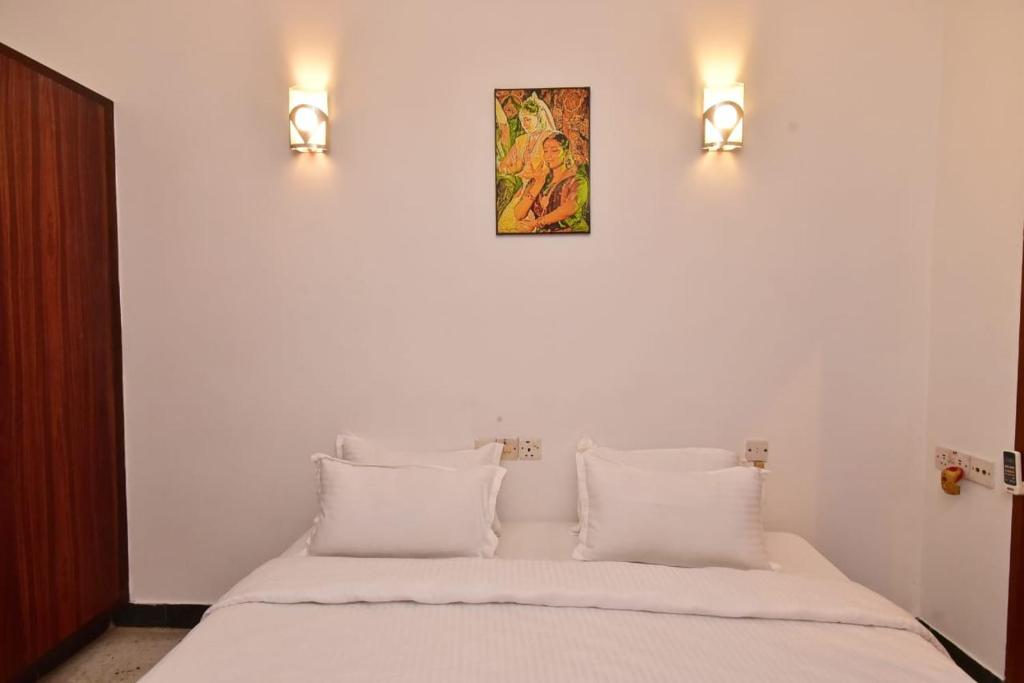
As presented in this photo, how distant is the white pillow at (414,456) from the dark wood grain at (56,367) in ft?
3.21

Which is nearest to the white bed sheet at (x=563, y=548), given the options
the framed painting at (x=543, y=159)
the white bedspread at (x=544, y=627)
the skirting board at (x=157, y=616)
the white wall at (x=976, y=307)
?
the white bedspread at (x=544, y=627)

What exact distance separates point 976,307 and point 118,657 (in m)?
3.46

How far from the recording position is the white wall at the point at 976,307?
6.56 feet

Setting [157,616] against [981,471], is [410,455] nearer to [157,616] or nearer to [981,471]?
[157,616]

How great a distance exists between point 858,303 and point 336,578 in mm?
2161

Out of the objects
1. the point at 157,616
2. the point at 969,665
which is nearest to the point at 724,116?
the point at 969,665

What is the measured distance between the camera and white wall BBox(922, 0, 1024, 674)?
200 centimetres

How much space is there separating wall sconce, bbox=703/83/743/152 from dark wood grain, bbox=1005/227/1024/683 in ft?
3.46

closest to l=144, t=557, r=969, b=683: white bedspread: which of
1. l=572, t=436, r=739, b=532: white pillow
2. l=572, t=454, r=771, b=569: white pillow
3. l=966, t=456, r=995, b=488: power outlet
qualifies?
l=572, t=454, r=771, b=569: white pillow

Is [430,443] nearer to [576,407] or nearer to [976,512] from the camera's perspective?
[576,407]

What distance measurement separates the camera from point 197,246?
247 centimetres

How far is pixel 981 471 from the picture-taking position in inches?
82.4

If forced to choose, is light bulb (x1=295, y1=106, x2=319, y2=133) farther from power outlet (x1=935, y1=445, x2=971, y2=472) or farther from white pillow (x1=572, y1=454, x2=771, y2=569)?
power outlet (x1=935, y1=445, x2=971, y2=472)

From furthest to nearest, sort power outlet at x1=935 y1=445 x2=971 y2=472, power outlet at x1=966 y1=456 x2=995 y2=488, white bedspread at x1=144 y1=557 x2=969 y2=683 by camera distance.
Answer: power outlet at x1=935 y1=445 x2=971 y2=472, power outlet at x1=966 y1=456 x2=995 y2=488, white bedspread at x1=144 y1=557 x2=969 y2=683
